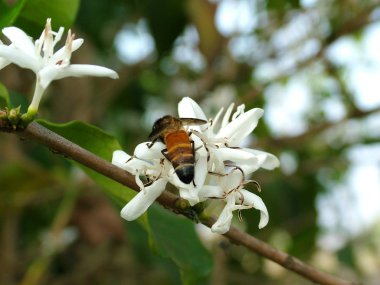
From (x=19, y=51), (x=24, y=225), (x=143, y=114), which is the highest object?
(x=19, y=51)

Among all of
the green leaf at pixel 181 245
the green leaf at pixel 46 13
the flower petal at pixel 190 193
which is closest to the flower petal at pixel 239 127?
the flower petal at pixel 190 193

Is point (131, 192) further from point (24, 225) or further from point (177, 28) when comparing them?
point (24, 225)

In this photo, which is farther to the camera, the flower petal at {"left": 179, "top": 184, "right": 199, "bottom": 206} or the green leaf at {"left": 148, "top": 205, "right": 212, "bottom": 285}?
the green leaf at {"left": 148, "top": 205, "right": 212, "bottom": 285}

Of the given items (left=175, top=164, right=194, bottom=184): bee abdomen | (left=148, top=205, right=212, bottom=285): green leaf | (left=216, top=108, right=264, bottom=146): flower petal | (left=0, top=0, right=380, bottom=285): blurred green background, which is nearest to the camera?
(left=175, top=164, right=194, bottom=184): bee abdomen

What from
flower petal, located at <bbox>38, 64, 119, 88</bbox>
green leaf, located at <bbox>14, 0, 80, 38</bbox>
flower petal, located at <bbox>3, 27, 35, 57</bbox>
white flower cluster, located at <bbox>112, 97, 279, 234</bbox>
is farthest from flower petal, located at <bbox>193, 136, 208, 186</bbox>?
green leaf, located at <bbox>14, 0, 80, 38</bbox>

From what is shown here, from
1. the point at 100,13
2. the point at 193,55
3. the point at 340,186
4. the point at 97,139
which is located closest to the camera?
the point at 97,139

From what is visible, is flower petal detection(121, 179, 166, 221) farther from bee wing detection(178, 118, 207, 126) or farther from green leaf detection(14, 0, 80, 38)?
green leaf detection(14, 0, 80, 38)

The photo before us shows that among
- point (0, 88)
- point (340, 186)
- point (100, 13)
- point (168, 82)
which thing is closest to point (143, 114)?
point (168, 82)
